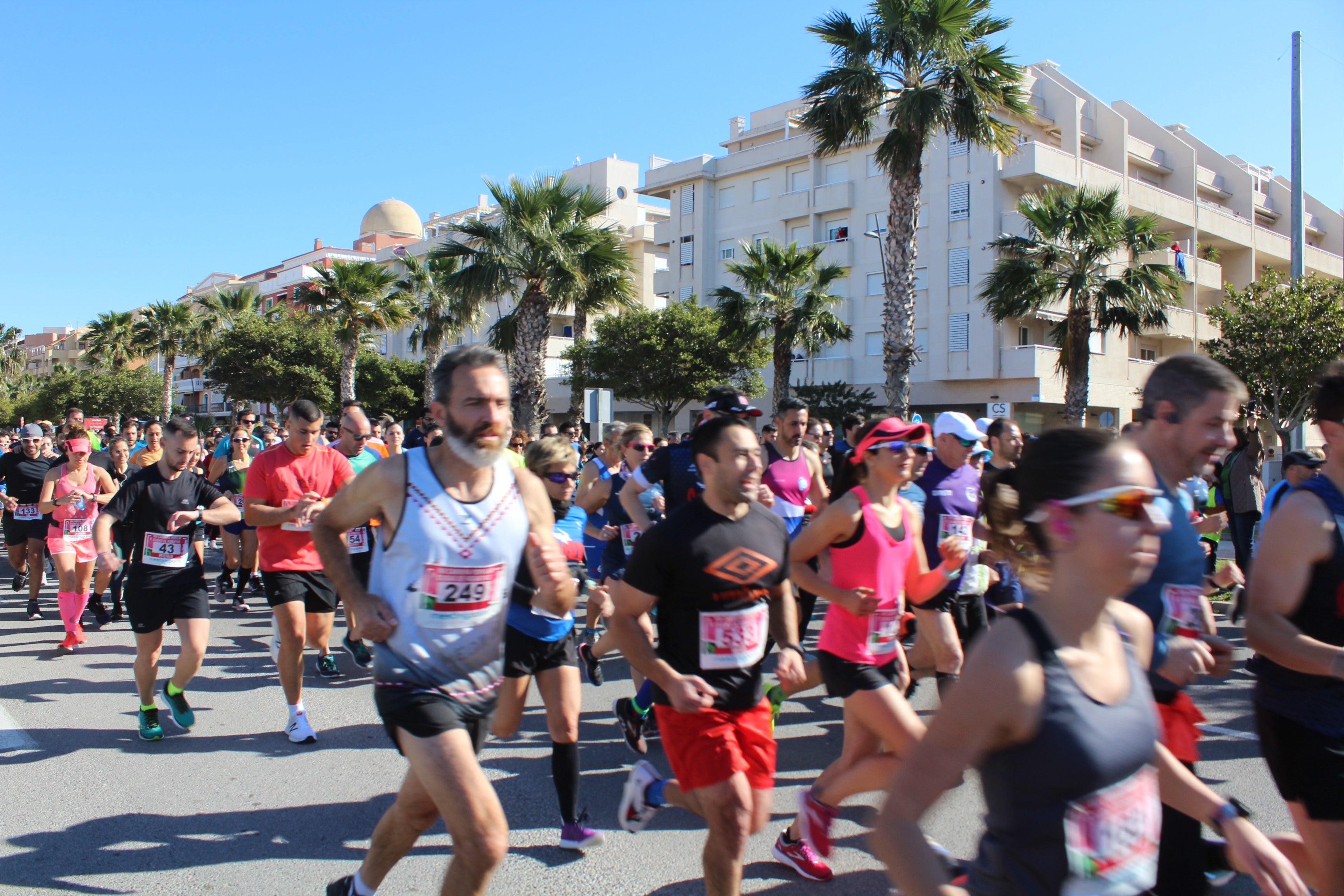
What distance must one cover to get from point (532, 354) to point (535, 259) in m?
2.33

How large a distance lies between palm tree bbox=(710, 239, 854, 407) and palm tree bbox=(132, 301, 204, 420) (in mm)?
31981

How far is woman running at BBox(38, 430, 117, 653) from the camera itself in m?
7.95

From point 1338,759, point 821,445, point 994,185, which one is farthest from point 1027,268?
point 1338,759

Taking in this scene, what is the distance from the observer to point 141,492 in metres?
5.93

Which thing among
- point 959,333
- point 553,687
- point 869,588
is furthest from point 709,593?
point 959,333

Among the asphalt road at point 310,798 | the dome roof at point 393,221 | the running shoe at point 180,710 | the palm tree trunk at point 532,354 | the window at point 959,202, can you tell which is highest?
Answer: the dome roof at point 393,221

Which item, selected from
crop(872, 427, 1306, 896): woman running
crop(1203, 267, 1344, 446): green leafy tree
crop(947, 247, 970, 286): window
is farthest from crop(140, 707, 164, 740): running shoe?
crop(947, 247, 970, 286): window

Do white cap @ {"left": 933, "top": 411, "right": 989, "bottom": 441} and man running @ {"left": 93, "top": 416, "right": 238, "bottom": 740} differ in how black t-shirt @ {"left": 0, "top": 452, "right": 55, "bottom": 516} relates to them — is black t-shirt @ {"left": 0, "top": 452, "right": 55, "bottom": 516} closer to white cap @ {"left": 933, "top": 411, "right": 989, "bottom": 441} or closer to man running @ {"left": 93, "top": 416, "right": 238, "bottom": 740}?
man running @ {"left": 93, "top": 416, "right": 238, "bottom": 740}

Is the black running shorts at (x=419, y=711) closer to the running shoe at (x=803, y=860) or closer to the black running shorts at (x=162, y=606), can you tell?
the running shoe at (x=803, y=860)

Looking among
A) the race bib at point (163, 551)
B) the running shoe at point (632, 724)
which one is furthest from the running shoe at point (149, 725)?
the running shoe at point (632, 724)

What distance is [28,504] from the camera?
31.7ft

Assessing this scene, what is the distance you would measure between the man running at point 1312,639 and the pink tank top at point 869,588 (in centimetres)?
137

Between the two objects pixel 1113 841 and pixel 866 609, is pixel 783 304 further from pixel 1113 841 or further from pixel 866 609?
pixel 1113 841

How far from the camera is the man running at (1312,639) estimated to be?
247 cm
